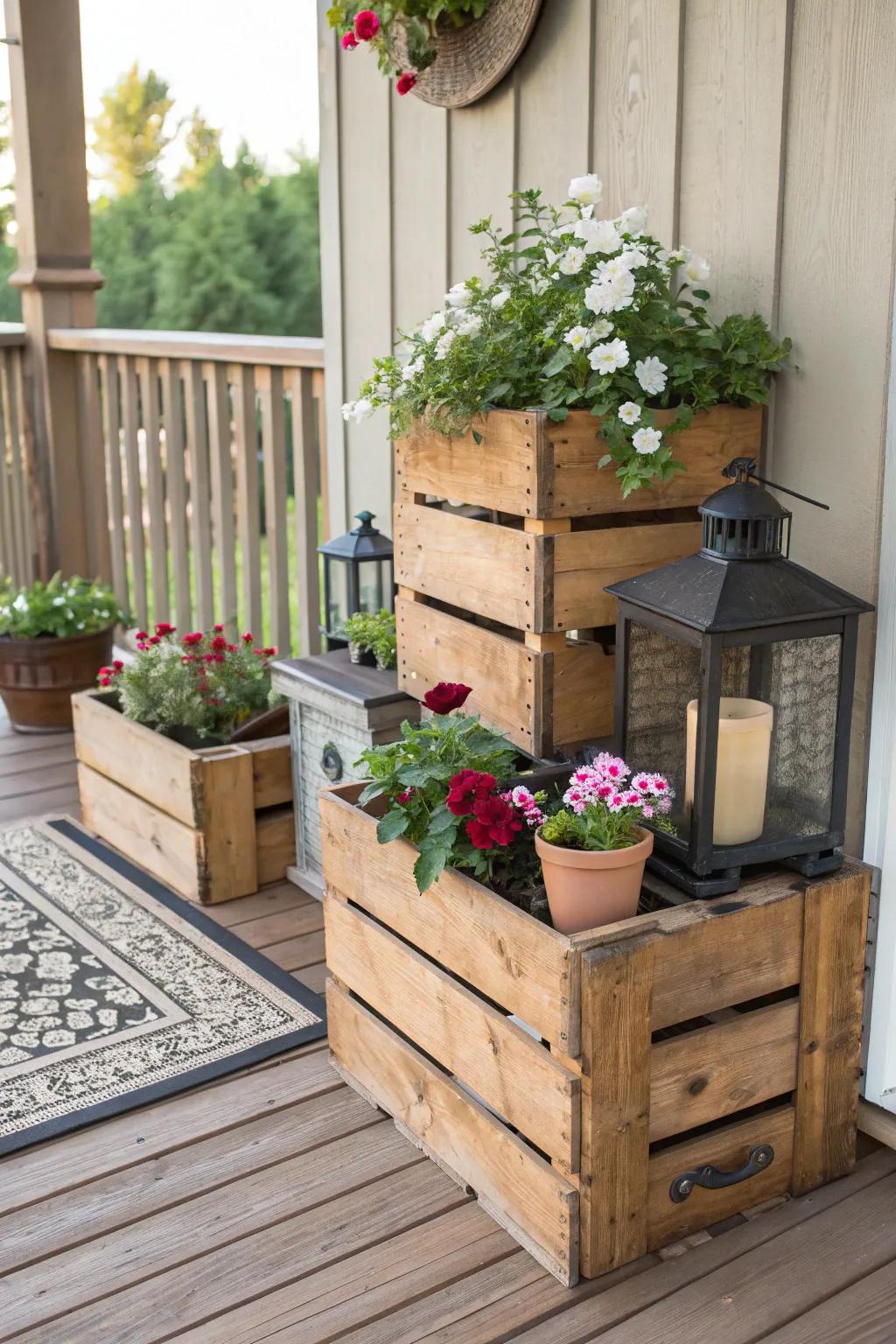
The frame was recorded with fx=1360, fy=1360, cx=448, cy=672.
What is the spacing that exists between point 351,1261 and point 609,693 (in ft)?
3.14

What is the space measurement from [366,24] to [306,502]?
133cm

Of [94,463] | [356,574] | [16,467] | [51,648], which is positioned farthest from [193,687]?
[16,467]

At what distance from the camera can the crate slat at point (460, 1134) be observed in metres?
1.82

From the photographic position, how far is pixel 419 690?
2.54 metres

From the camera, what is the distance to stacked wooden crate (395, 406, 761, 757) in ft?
6.93

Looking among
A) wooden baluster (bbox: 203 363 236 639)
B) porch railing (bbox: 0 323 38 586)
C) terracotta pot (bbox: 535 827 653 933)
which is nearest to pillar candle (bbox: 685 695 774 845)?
terracotta pot (bbox: 535 827 653 933)

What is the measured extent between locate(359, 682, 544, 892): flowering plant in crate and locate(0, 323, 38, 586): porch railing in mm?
3138

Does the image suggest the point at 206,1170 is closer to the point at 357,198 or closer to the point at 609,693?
the point at 609,693

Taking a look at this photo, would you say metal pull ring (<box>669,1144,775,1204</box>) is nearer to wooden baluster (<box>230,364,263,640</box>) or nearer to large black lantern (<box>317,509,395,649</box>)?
large black lantern (<box>317,509,395,649</box>)

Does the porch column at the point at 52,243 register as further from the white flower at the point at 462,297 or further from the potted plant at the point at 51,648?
the white flower at the point at 462,297

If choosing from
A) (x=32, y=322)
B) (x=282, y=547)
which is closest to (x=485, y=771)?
(x=282, y=547)

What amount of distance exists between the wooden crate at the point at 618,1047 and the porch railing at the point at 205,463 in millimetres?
1688

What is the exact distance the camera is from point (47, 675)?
412 centimetres

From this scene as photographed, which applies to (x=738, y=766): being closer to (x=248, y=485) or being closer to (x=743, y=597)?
(x=743, y=597)
